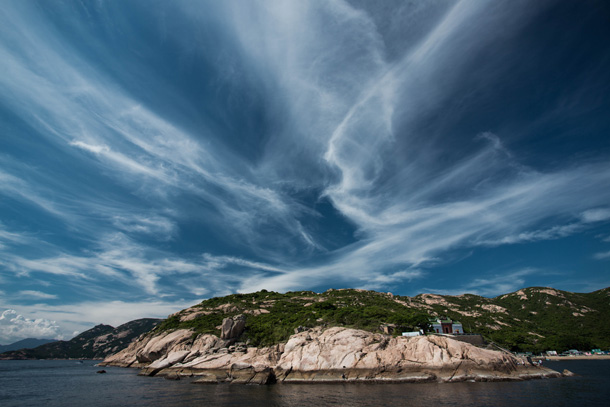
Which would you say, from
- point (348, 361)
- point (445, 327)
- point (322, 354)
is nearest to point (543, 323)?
point (445, 327)

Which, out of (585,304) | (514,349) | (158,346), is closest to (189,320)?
(158,346)

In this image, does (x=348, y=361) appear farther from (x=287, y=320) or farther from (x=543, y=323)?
(x=543, y=323)

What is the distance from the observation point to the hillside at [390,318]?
8344 cm

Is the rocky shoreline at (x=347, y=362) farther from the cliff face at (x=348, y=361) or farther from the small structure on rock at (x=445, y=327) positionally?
the small structure on rock at (x=445, y=327)

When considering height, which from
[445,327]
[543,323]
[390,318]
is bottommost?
[445,327]

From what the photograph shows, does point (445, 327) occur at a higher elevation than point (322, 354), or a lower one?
higher

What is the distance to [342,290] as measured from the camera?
176375mm

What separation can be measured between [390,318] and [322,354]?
1136 inches

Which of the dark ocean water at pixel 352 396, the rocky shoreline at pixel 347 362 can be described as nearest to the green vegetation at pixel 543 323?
the rocky shoreline at pixel 347 362

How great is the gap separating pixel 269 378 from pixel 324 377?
37.8 feet

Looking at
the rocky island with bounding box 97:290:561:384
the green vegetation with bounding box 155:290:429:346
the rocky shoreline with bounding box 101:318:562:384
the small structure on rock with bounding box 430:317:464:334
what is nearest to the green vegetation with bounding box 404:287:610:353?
the small structure on rock with bounding box 430:317:464:334

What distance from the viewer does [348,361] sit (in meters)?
60.9

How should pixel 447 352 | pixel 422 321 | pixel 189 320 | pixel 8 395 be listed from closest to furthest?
1. pixel 8 395
2. pixel 447 352
3. pixel 422 321
4. pixel 189 320

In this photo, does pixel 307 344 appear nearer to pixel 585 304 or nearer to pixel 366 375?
pixel 366 375
